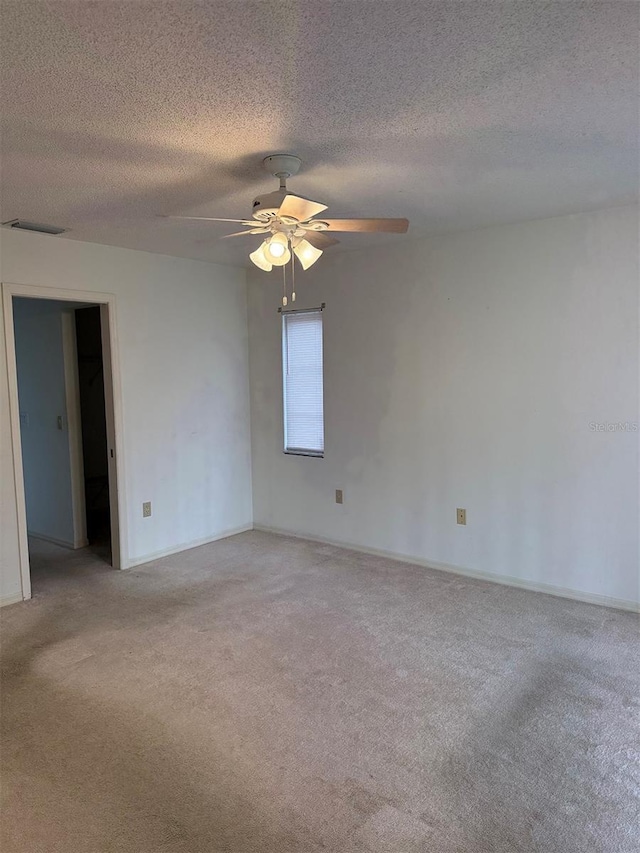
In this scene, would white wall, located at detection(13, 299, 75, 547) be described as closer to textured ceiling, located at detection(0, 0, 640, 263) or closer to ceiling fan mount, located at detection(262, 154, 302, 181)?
textured ceiling, located at detection(0, 0, 640, 263)

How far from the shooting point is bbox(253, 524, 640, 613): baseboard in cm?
353

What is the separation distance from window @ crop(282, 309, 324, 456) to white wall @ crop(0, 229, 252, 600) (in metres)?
0.44

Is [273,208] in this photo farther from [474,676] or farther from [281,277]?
[281,277]

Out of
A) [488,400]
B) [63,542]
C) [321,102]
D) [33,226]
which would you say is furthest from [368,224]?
[63,542]

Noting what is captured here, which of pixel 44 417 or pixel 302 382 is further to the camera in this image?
pixel 44 417

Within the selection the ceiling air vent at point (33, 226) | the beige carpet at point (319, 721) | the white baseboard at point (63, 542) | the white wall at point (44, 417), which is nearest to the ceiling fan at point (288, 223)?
the ceiling air vent at point (33, 226)

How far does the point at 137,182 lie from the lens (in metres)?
2.75

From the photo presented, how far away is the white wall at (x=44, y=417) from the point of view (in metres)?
4.87

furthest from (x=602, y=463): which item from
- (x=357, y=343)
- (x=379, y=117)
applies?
(x=379, y=117)

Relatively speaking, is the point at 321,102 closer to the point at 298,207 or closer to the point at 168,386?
the point at 298,207

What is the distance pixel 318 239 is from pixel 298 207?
431 mm

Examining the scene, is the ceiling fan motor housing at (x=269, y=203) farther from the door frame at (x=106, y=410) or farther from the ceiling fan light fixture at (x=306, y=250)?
the door frame at (x=106, y=410)

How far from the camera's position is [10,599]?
3723 mm

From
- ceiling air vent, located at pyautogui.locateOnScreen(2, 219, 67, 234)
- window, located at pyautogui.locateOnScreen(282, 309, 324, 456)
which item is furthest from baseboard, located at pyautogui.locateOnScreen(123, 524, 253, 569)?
ceiling air vent, located at pyautogui.locateOnScreen(2, 219, 67, 234)
